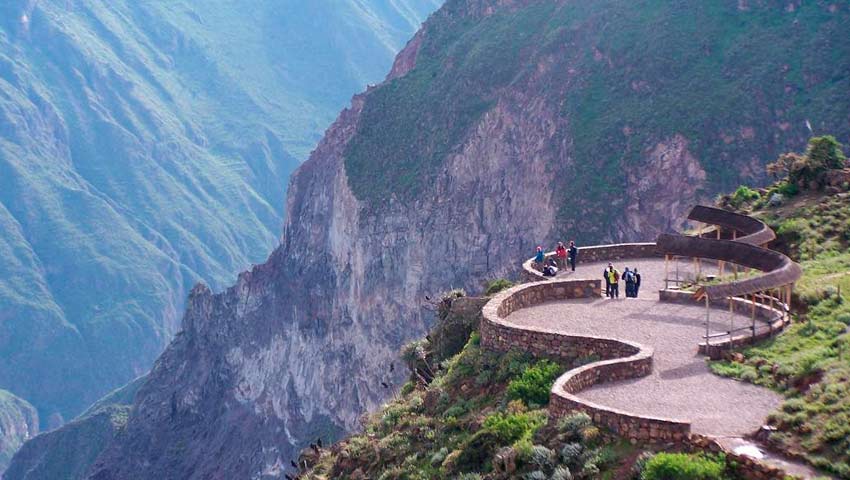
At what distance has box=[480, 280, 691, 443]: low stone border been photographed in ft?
49.8

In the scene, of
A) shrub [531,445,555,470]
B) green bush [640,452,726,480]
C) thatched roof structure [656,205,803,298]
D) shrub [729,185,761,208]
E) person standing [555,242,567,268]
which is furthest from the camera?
shrub [729,185,761,208]

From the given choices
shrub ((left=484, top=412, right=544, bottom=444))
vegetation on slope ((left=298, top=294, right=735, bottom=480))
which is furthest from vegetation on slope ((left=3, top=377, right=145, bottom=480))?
shrub ((left=484, top=412, right=544, bottom=444))

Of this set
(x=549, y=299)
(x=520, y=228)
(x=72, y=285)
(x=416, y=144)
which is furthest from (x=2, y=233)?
(x=549, y=299)

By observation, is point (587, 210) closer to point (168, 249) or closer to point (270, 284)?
A: point (270, 284)

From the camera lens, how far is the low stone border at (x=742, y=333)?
63.8 feet

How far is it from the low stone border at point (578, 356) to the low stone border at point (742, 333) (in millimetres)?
1201

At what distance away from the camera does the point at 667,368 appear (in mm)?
18875

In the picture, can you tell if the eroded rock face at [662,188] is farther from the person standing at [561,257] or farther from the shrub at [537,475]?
the shrub at [537,475]

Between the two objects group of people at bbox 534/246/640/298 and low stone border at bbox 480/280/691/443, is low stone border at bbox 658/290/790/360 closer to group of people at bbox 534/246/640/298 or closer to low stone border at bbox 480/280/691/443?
low stone border at bbox 480/280/691/443

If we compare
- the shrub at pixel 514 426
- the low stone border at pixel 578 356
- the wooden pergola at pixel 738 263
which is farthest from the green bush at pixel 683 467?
the wooden pergola at pixel 738 263

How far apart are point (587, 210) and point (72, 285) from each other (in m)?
131

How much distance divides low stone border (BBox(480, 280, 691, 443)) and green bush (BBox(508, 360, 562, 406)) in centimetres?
53

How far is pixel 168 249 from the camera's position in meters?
199

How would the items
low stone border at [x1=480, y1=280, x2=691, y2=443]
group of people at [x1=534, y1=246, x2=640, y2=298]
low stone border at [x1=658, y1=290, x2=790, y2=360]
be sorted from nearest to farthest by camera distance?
1. low stone border at [x1=480, y1=280, x2=691, y2=443]
2. low stone border at [x1=658, y1=290, x2=790, y2=360]
3. group of people at [x1=534, y1=246, x2=640, y2=298]
